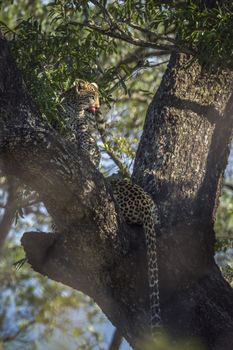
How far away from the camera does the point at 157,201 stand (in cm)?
617

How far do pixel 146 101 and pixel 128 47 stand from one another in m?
1.42

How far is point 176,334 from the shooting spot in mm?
5406

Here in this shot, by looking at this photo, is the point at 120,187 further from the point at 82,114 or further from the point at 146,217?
the point at 82,114

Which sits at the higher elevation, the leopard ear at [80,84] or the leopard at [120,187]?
the leopard ear at [80,84]

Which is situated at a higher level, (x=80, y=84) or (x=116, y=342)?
(x=80, y=84)

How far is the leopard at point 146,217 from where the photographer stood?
5485 millimetres

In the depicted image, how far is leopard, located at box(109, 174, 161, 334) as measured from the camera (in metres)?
5.49

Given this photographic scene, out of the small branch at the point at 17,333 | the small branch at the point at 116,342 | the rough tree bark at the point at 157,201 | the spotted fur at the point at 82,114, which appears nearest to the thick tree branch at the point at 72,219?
the rough tree bark at the point at 157,201

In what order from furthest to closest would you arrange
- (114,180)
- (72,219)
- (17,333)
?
(17,333) → (114,180) → (72,219)

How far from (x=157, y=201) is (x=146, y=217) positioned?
40 cm

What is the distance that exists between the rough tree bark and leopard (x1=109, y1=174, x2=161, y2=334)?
0.08m

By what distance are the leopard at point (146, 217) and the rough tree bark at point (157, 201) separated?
81mm

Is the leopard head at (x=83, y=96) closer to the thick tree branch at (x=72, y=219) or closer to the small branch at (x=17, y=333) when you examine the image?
the thick tree branch at (x=72, y=219)

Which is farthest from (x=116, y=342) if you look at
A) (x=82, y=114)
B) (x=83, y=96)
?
(x=83, y=96)
